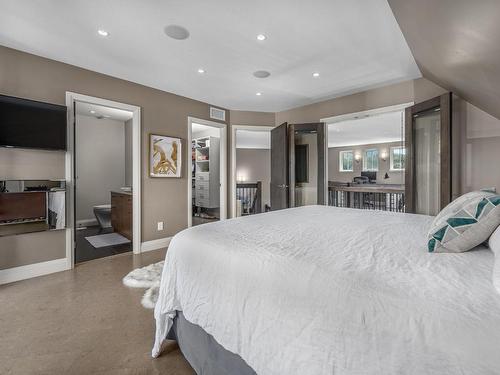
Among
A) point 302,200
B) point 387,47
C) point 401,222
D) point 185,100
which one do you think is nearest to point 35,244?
point 185,100

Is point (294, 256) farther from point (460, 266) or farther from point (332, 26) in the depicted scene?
point (332, 26)

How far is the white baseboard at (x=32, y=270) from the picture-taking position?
8.79 ft

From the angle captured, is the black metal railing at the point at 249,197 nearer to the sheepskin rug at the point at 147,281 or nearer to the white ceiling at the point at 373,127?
the white ceiling at the point at 373,127

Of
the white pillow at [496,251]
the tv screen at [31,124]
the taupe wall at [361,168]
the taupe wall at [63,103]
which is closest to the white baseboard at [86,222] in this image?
the taupe wall at [63,103]

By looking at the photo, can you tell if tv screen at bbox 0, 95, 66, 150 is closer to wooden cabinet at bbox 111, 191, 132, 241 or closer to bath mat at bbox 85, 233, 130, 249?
wooden cabinet at bbox 111, 191, 132, 241

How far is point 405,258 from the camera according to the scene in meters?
1.03

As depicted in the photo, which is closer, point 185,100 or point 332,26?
point 332,26

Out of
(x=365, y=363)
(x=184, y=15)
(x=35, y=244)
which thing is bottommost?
(x=35, y=244)

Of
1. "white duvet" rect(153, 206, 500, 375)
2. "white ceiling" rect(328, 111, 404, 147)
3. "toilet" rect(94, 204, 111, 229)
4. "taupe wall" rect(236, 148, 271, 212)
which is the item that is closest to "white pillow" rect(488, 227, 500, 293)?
"white duvet" rect(153, 206, 500, 375)

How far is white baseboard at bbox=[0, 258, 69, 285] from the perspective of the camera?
8.79ft

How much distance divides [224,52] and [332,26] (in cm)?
116

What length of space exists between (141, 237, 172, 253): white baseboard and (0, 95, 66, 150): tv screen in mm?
1717

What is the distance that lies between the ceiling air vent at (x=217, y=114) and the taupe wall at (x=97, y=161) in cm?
271

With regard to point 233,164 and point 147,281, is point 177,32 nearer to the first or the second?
point 147,281
